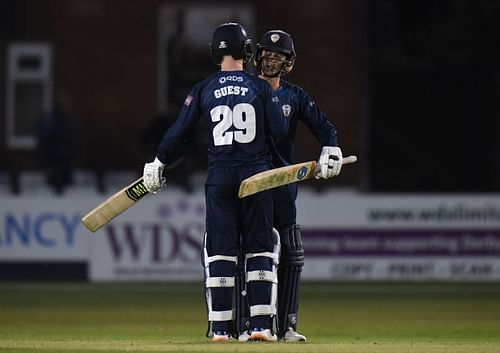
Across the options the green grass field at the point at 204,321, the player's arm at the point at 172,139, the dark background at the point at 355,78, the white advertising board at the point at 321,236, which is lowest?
the green grass field at the point at 204,321

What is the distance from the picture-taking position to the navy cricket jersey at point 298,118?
1019 cm

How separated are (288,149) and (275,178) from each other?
71 cm

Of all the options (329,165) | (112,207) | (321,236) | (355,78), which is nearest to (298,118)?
(329,165)

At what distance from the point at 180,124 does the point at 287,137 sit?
2.77ft

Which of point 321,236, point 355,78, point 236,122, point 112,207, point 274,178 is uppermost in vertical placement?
point 355,78

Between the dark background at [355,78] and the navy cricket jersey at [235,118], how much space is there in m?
10.8

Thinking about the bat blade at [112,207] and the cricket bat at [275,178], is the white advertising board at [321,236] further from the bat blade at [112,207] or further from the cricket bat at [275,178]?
the cricket bat at [275,178]

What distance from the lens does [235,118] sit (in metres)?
9.79

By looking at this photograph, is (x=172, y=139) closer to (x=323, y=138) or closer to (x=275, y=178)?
(x=275, y=178)

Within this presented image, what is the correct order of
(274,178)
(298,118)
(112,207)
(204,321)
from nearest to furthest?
(274,178), (112,207), (298,118), (204,321)

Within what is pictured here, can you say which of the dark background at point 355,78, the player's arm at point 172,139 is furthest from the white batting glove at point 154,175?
the dark background at point 355,78

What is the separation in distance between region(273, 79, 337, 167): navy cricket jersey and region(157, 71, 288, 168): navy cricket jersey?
33cm

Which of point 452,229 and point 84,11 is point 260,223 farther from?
point 84,11

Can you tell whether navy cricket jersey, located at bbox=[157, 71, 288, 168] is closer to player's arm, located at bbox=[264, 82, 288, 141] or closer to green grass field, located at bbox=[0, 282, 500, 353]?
player's arm, located at bbox=[264, 82, 288, 141]
